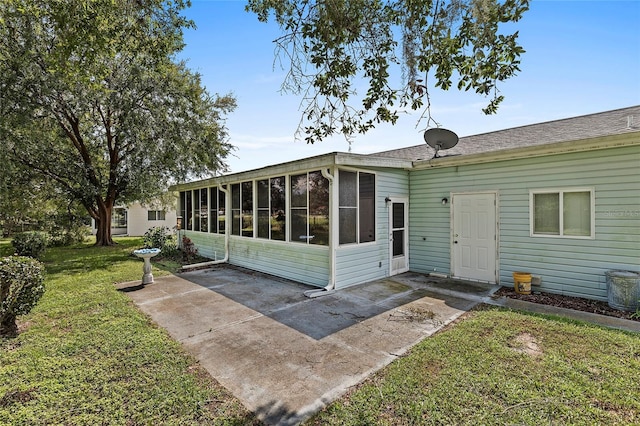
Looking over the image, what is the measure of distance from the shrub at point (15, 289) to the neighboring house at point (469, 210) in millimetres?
4681

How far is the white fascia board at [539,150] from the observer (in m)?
5.03

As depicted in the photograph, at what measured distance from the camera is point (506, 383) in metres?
2.95

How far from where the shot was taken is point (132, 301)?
5816mm

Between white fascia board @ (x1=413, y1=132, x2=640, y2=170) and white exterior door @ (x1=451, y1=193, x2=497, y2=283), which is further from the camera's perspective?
white exterior door @ (x1=451, y1=193, x2=497, y2=283)

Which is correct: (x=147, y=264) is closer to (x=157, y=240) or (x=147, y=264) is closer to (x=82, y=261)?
(x=82, y=261)

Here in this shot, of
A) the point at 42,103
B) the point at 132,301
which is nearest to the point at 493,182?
the point at 132,301

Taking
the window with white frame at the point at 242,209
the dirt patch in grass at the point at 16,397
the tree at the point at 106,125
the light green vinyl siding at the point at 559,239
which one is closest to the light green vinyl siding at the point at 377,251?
the light green vinyl siding at the point at 559,239

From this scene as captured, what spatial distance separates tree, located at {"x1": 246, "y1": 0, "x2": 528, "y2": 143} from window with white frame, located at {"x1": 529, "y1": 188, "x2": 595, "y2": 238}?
12.2 ft

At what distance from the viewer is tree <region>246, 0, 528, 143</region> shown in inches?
114

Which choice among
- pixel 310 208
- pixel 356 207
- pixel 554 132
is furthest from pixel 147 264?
pixel 554 132

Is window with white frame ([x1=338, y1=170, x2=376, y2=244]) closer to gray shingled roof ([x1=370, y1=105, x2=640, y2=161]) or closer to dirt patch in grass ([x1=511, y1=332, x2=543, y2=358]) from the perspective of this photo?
gray shingled roof ([x1=370, y1=105, x2=640, y2=161])

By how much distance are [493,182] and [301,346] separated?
555 centimetres

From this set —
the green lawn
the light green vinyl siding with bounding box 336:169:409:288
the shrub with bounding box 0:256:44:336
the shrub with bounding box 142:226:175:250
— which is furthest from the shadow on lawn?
the light green vinyl siding with bounding box 336:169:409:288

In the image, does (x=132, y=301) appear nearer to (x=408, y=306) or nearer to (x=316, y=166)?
(x=316, y=166)
